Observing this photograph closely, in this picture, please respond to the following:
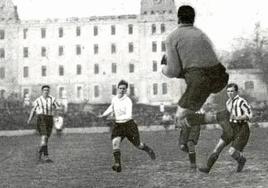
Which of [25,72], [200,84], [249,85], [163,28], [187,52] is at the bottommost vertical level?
[200,84]

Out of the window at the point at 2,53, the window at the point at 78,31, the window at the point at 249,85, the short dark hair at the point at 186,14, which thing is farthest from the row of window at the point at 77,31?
the short dark hair at the point at 186,14

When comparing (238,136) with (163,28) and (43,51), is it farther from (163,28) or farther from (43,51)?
(43,51)

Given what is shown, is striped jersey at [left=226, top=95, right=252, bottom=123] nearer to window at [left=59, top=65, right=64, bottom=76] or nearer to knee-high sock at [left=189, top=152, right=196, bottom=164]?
knee-high sock at [left=189, top=152, right=196, bottom=164]

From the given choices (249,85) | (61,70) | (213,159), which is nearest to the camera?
(213,159)

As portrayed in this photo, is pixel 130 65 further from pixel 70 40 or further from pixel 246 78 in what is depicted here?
pixel 246 78

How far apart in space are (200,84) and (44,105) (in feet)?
29.7

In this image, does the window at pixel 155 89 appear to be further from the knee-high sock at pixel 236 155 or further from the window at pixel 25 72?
the knee-high sock at pixel 236 155

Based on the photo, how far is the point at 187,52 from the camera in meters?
5.80

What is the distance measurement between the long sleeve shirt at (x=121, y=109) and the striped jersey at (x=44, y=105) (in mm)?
3245

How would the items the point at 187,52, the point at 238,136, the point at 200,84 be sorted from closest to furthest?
the point at 200,84
the point at 187,52
the point at 238,136

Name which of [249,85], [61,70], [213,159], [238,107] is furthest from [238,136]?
[61,70]

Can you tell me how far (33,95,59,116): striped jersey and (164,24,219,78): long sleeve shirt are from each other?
8.77 m

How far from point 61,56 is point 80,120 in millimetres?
37957

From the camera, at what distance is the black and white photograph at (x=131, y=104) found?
597cm
